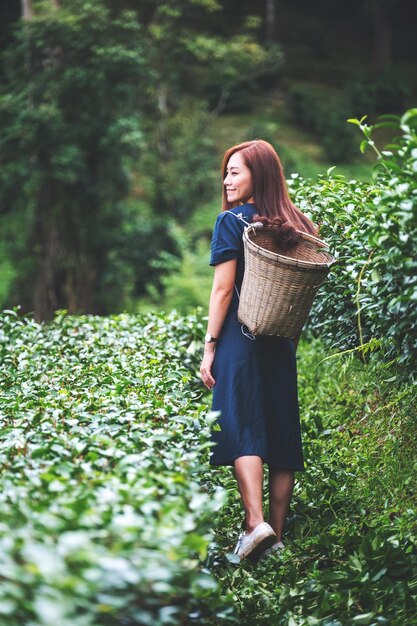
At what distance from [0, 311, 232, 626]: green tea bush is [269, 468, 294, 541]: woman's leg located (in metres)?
0.39

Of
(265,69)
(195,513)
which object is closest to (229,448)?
(195,513)

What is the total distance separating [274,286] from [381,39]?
91.7ft

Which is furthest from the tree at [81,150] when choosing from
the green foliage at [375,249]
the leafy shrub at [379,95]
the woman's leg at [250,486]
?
the woman's leg at [250,486]

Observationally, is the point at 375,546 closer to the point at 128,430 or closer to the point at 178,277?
the point at 128,430

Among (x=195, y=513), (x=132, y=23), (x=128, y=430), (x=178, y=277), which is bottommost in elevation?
(x=195, y=513)

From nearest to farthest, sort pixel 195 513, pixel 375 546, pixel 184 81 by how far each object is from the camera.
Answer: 1. pixel 195 513
2. pixel 375 546
3. pixel 184 81

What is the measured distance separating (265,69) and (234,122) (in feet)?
11.4

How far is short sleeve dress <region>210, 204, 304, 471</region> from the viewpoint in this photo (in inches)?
148

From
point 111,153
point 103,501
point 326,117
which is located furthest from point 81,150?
point 103,501

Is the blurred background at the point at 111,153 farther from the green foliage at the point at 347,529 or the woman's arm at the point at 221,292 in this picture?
the woman's arm at the point at 221,292

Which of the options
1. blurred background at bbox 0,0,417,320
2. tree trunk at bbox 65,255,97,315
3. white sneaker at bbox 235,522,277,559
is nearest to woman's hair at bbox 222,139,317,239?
white sneaker at bbox 235,522,277,559

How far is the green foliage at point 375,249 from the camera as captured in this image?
9.20 feet

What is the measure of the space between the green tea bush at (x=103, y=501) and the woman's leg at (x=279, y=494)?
0.39 metres

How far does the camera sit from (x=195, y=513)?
229 centimetres
